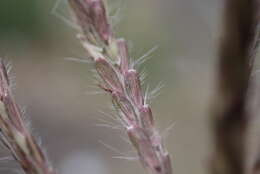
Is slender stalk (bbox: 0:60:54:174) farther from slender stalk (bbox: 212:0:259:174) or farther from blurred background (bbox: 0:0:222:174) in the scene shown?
blurred background (bbox: 0:0:222:174)

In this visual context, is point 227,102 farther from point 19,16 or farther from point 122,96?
point 19,16

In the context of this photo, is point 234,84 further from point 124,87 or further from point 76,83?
point 76,83

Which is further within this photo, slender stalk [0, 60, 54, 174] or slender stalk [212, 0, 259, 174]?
slender stalk [0, 60, 54, 174]

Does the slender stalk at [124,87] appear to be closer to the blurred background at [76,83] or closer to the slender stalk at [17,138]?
the slender stalk at [17,138]

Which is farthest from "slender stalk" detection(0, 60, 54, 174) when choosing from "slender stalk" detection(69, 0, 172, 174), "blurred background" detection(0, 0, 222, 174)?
"blurred background" detection(0, 0, 222, 174)

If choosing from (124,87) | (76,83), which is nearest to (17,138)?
(124,87)

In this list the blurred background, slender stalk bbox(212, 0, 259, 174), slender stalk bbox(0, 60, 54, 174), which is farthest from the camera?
the blurred background
